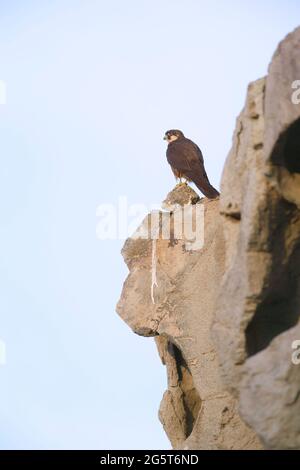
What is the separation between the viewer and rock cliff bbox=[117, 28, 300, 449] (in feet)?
30.1

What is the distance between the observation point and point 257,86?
10000mm

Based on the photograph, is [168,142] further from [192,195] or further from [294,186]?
[294,186]

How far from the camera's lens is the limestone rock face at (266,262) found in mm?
9078

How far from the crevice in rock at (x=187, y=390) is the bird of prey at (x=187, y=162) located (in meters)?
2.56

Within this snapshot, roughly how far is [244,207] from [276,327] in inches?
53.7

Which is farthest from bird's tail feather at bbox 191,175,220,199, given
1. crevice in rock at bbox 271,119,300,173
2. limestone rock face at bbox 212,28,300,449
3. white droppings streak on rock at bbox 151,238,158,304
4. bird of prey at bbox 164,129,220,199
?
crevice in rock at bbox 271,119,300,173

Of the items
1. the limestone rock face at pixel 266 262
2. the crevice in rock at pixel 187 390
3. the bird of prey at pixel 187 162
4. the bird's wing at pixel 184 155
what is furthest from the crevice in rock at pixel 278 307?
the bird's wing at pixel 184 155

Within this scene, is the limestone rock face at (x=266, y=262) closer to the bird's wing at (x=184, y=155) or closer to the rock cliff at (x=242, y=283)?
the rock cliff at (x=242, y=283)

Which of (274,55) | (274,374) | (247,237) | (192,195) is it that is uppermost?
(274,55)

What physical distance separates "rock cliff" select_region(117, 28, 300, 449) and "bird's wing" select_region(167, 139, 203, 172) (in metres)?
2.49

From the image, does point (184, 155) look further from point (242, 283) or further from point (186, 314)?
point (242, 283)

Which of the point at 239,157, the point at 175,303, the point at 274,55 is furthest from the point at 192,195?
the point at 274,55

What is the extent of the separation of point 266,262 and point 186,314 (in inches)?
104

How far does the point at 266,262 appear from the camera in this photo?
9.78m
